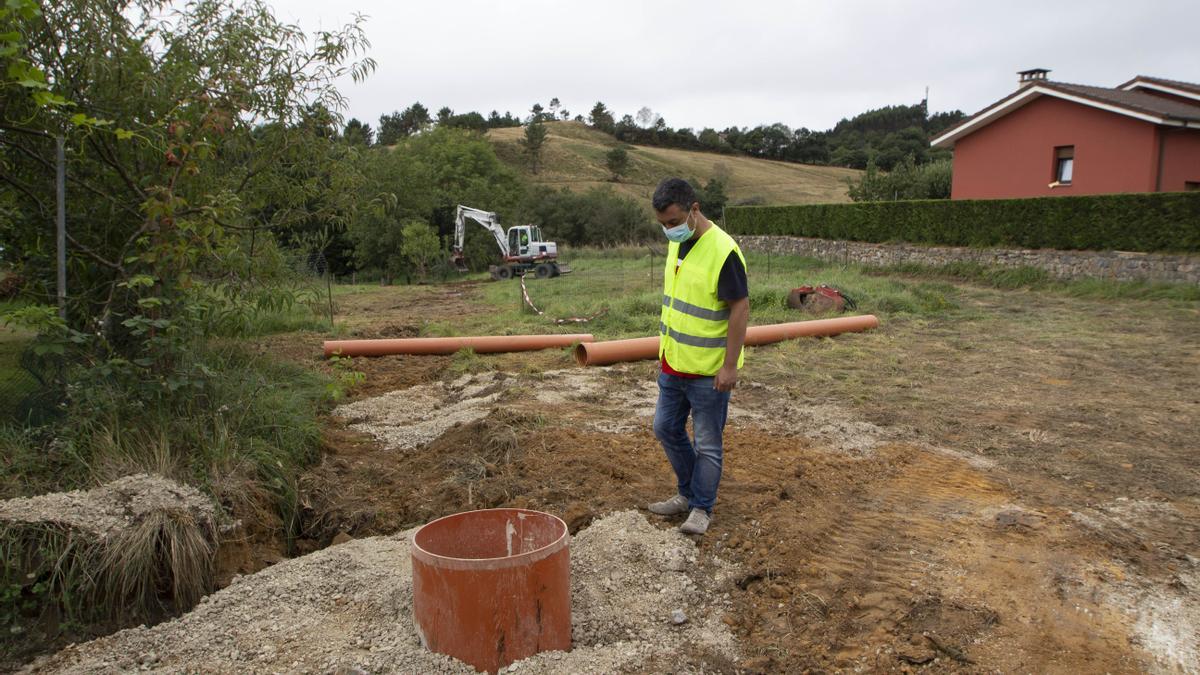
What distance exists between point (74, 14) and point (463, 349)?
5680mm

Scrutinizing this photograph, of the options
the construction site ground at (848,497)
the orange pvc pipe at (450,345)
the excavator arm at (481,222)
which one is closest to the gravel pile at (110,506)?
the construction site ground at (848,497)

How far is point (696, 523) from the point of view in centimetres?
420

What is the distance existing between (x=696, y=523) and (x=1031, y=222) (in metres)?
18.0

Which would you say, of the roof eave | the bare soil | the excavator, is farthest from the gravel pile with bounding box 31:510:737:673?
the excavator

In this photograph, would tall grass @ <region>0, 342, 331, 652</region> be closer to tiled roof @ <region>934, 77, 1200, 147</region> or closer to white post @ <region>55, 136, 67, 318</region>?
white post @ <region>55, 136, 67, 318</region>

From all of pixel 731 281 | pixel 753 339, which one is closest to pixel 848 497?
pixel 731 281

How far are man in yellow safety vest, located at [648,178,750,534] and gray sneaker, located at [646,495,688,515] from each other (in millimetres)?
110

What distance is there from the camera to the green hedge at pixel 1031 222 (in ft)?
53.4

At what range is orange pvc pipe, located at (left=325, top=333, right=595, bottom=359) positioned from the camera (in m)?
10.1

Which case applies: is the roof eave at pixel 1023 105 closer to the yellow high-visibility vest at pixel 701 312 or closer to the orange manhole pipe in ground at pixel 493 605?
the yellow high-visibility vest at pixel 701 312

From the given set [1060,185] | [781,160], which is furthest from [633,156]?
[1060,185]

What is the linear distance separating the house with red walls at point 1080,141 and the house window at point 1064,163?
1.1 inches

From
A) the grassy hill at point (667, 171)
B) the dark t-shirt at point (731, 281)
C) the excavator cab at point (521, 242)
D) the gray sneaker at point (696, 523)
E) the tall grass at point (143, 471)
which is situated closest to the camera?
the tall grass at point (143, 471)

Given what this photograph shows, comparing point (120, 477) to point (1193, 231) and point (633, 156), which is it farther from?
point (633, 156)
